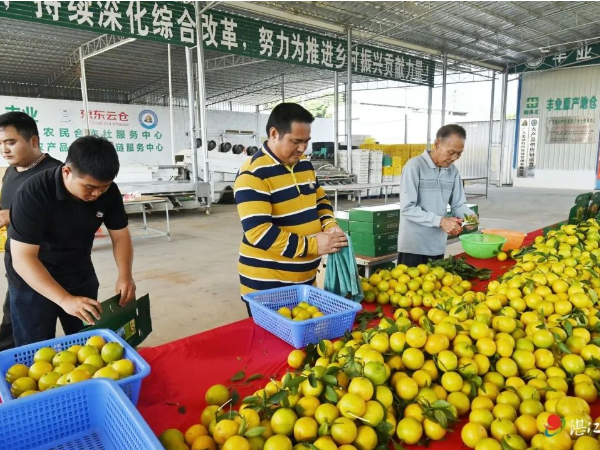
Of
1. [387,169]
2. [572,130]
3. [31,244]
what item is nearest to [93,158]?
[31,244]

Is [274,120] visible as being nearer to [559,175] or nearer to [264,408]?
[264,408]

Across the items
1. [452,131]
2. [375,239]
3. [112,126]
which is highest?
[112,126]

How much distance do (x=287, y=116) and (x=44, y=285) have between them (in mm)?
1083

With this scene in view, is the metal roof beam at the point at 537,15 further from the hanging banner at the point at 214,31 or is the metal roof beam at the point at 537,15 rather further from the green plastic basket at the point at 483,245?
the green plastic basket at the point at 483,245

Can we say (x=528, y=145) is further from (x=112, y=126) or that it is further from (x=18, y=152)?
(x=18, y=152)

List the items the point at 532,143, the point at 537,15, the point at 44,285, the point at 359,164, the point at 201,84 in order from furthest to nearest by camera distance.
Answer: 1. the point at 532,143
2. the point at 359,164
3. the point at 537,15
4. the point at 201,84
5. the point at 44,285

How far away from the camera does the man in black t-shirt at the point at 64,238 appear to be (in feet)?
4.66

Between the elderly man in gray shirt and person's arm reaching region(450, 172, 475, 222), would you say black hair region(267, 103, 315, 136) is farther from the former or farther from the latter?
person's arm reaching region(450, 172, 475, 222)

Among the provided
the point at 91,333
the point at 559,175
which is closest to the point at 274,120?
the point at 91,333

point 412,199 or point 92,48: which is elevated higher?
point 92,48

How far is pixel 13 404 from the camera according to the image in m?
0.86

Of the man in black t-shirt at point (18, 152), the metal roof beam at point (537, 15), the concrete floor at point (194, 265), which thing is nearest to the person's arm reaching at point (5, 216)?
the man in black t-shirt at point (18, 152)

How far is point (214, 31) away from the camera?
8.27 meters

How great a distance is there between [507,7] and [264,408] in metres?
12.0
